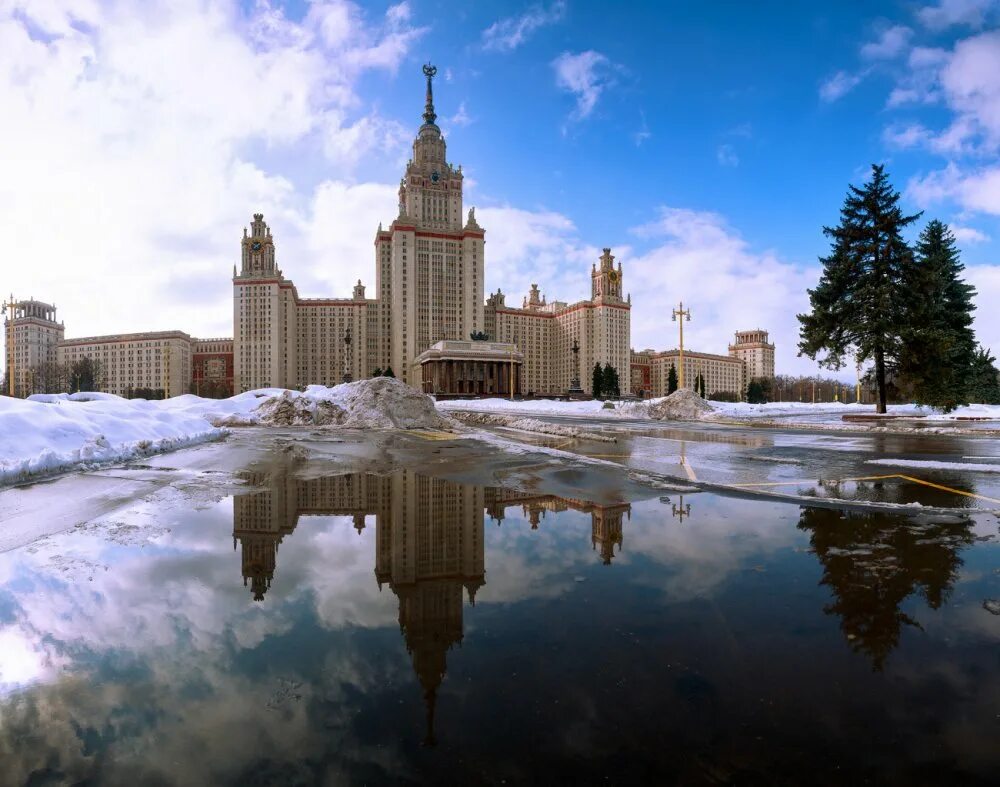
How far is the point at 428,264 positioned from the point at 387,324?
19270 millimetres

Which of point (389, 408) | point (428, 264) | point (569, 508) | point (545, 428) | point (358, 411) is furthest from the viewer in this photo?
point (428, 264)

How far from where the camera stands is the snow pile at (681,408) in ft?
110

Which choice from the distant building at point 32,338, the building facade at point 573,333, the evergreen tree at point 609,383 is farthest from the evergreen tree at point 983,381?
the distant building at point 32,338

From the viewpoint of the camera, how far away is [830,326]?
1123 inches

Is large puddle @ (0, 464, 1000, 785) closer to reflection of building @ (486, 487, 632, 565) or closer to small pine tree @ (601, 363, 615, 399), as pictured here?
reflection of building @ (486, 487, 632, 565)

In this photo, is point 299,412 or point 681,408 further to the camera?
point 681,408

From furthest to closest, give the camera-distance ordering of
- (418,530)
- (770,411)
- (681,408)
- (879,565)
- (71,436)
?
(770,411), (681,408), (71,436), (418,530), (879,565)

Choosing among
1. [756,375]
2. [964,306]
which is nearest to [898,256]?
[964,306]

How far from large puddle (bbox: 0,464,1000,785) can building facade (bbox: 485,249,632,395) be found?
12724 cm

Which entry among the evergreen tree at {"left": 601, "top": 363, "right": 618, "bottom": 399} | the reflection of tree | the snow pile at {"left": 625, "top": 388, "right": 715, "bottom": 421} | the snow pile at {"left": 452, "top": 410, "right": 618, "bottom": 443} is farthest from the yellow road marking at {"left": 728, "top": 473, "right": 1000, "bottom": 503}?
the evergreen tree at {"left": 601, "top": 363, "right": 618, "bottom": 399}

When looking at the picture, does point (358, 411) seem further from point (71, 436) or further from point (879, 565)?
point (879, 565)

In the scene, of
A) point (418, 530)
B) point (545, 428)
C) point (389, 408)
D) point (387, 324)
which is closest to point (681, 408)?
point (545, 428)

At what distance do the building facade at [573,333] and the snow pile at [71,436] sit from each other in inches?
4700

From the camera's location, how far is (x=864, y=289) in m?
27.1
